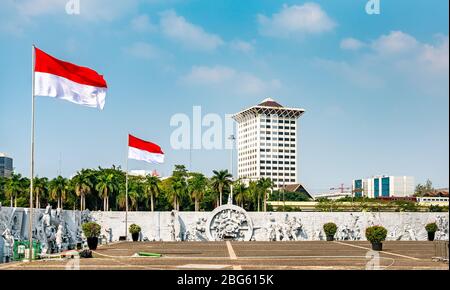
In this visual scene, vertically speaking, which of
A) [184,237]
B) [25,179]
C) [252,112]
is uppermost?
[252,112]

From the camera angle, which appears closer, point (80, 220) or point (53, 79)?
point (53, 79)

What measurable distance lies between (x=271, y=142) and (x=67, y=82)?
461ft

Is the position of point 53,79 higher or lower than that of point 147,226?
higher

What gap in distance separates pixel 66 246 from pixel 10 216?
934 centimetres

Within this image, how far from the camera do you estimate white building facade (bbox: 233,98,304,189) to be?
158625 millimetres

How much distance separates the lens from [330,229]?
152 feet

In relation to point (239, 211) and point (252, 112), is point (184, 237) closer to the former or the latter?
point (239, 211)

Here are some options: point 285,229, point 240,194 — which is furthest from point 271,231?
point 240,194

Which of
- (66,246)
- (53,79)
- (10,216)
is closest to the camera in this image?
(53,79)

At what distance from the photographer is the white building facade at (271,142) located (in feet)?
520

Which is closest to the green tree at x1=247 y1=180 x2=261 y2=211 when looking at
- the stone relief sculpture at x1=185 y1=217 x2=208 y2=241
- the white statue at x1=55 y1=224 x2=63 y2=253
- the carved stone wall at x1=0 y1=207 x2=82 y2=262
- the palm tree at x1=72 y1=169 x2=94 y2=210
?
the palm tree at x1=72 y1=169 x2=94 y2=210

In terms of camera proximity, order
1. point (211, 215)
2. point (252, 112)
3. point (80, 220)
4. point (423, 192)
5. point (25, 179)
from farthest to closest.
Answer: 1. point (252, 112)
2. point (423, 192)
3. point (25, 179)
4. point (211, 215)
5. point (80, 220)

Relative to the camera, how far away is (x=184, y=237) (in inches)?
1863
